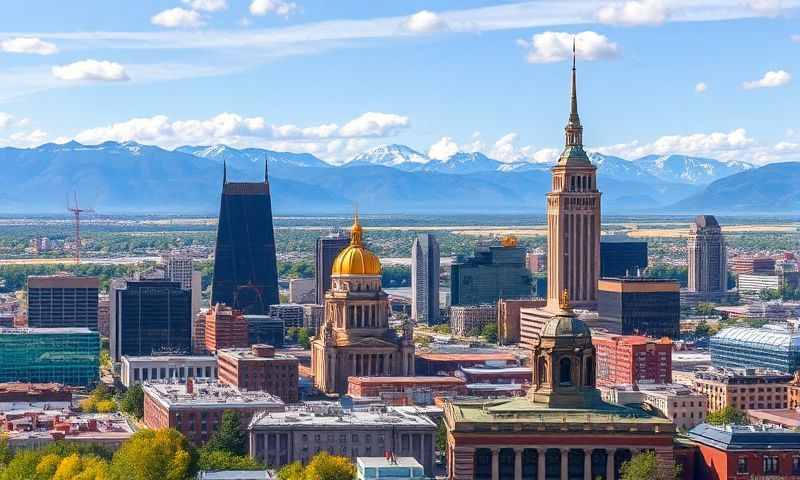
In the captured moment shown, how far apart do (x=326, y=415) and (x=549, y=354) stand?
34354 mm

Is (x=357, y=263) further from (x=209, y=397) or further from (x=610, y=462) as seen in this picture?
(x=610, y=462)

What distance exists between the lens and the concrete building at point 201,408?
138 metres

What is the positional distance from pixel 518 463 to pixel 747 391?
58.2 meters

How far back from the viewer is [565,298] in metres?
104

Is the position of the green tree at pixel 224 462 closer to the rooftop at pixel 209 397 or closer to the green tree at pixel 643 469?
the rooftop at pixel 209 397

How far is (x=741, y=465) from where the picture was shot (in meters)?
100

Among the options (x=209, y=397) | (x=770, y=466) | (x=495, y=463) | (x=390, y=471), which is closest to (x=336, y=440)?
(x=209, y=397)

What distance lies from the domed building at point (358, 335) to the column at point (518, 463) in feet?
227

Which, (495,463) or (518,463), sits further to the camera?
(518,463)

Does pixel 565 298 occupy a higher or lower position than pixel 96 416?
higher

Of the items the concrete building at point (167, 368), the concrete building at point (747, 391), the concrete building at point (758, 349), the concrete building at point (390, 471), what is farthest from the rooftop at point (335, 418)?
the concrete building at point (167, 368)

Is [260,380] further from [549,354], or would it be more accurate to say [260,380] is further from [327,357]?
[549,354]

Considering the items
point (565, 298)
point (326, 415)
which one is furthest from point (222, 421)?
point (565, 298)

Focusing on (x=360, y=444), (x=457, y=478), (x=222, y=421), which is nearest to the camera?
(x=457, y=478)
